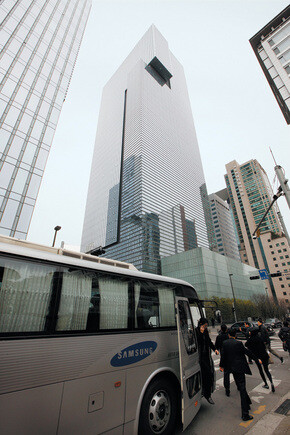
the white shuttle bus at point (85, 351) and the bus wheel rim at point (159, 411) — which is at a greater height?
the white shuttle bus at point (85, 351)

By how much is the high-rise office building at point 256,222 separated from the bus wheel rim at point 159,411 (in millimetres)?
101455

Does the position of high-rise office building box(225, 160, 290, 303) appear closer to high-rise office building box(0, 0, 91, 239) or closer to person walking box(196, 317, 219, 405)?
high-rise office building box(0, 0, 91, 239)

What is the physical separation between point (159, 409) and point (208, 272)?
6062cm

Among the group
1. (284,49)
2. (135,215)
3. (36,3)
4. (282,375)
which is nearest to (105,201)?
(135,215)

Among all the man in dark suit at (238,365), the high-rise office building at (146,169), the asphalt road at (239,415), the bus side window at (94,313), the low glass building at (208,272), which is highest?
the high-rise office building at (146,169)

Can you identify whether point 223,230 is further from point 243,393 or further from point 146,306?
point 146,306

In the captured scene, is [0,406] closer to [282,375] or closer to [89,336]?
[89,336]

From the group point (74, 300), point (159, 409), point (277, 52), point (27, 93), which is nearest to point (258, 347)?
point (159, 409)

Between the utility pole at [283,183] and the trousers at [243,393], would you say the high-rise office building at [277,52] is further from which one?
the trousers at [243,393]

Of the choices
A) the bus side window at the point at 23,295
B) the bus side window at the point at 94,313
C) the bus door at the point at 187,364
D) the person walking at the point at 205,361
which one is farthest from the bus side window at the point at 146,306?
the bus side window at the point at 23,295

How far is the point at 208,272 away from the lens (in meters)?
59.8

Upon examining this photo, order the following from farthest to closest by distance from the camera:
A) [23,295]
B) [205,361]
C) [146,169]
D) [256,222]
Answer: [256,222], [146,169], [205,361], [23,295]

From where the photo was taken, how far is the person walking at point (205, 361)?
462 cm

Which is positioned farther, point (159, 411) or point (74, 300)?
point (159, 411)
